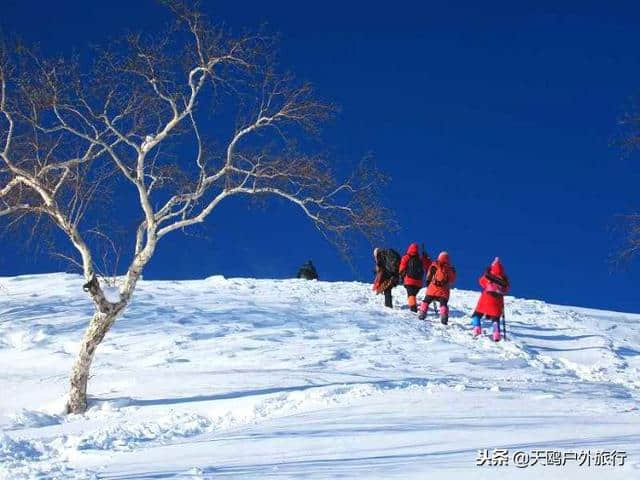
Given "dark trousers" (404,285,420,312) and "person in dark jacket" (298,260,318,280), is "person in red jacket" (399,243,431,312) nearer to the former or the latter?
"dark trousers" (404,285,420,312)

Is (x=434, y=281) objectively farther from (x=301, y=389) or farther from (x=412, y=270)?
(x=301, y=389)

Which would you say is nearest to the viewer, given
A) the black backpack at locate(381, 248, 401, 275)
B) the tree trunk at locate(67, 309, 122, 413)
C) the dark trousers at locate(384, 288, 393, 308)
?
the tree trunk at locate(67, 309, 122, 413)

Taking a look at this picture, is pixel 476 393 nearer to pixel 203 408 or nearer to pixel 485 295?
pixel 203 408

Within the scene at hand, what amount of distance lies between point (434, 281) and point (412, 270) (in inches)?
57.5

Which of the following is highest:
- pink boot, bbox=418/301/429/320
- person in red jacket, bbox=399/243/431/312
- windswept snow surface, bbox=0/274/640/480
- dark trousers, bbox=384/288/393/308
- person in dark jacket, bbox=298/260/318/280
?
person in dark jacket, bbox=298/260/318/280

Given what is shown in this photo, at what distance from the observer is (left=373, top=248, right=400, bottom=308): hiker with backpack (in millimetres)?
19969

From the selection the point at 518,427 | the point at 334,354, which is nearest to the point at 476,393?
the point at 518,427

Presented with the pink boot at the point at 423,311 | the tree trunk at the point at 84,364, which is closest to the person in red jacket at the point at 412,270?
the pink boot at the point at 423,311

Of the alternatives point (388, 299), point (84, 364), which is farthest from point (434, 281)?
point (84, 364)

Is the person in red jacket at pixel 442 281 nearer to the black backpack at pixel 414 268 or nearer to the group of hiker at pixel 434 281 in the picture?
the group of hiker at pixel 434 281

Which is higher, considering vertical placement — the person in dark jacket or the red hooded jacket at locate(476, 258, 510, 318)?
the person in dark jacket

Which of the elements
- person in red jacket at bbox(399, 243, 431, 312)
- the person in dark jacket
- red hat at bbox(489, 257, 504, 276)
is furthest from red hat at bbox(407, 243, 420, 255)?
the person in dark jacket

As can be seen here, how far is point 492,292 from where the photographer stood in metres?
15.7

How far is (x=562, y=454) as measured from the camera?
5.57 metres
